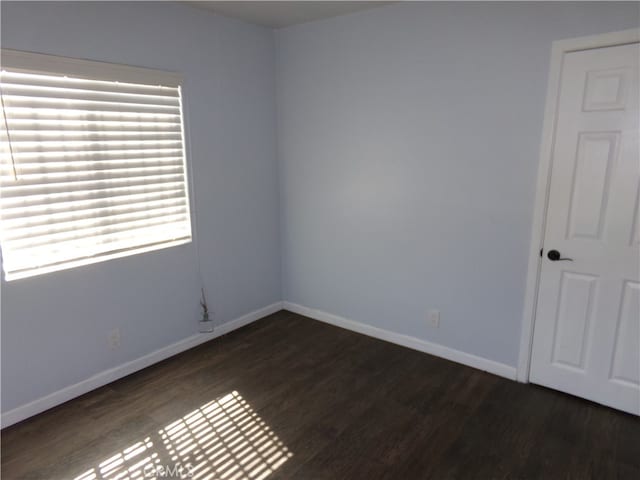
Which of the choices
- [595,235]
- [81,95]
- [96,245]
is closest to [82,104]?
[81,95]

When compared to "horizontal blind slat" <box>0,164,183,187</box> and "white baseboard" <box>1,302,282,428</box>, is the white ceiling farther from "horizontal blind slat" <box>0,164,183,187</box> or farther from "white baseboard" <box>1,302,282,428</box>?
"white baseboard" <box>1,302,282,428</box>

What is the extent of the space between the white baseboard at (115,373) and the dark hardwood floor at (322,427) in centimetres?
5

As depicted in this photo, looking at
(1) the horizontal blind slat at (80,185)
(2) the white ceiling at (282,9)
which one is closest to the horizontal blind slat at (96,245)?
(1) the horizontal blind slat at (80,185)

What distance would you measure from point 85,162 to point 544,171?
2.85 meters

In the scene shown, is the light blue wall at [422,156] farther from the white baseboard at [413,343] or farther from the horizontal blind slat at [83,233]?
the horizontal blind slat at [83,233]

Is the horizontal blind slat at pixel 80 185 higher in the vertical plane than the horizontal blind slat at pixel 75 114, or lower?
lower

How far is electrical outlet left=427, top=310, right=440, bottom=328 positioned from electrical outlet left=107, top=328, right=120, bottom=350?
229cm

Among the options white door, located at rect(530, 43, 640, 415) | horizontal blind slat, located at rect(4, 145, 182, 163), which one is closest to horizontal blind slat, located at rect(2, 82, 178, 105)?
horizontal blind slat, located at rect(4, 145, 182, 163)

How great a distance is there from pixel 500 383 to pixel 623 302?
0.92 m

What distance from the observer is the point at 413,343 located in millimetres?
3352

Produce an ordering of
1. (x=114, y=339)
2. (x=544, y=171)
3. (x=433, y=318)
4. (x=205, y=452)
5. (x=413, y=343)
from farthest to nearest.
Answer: (x=413, y=343)
(x=433, y=318)
(x=114, y=339)
(x=544, y=171)
(x=205, y=452)

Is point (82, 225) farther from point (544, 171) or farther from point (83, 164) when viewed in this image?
point (544, 171)

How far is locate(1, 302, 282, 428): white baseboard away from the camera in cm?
248

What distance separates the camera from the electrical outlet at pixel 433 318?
320 cm
